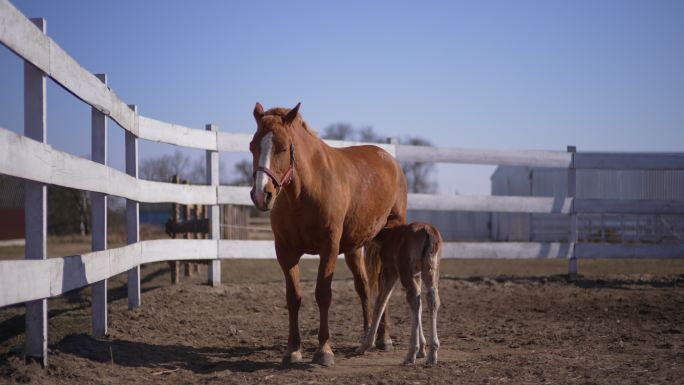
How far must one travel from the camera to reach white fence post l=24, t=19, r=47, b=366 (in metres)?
4.08

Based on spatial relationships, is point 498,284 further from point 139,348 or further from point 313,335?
point 139,348

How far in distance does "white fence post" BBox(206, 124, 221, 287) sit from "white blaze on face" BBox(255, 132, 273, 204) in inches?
182

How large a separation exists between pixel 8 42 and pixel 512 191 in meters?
34.5

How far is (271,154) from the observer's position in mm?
4918

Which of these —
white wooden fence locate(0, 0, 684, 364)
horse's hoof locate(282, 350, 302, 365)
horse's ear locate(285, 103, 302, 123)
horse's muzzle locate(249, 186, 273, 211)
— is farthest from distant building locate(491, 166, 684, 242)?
horse's muzzle locate(249, 186, 273, 211)

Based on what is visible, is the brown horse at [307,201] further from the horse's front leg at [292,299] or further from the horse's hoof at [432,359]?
the horse's hoof at [432,359]

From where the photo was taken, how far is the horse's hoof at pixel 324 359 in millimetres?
5199

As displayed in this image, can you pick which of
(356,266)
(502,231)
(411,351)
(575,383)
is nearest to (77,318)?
(356,266)

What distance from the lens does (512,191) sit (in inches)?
1416

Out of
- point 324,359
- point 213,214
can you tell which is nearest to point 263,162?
point 324,359

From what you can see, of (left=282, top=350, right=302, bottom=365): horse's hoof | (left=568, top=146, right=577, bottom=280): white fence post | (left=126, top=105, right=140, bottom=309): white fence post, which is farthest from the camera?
(left=568, top=146, right=577, bottom=280): white fence post

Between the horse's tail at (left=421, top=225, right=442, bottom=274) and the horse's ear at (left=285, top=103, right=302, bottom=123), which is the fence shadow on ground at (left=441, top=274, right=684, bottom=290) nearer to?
the horse's tail at (left=421, top=225, right=442, bottom=274)

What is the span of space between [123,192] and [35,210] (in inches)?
84.7

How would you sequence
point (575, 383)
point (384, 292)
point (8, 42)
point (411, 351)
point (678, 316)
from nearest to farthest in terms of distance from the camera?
1. point (8, 42)
2. point (575, 383)
3. point (411, 351)
4. point (384, 292)
5. point (678, 316)
